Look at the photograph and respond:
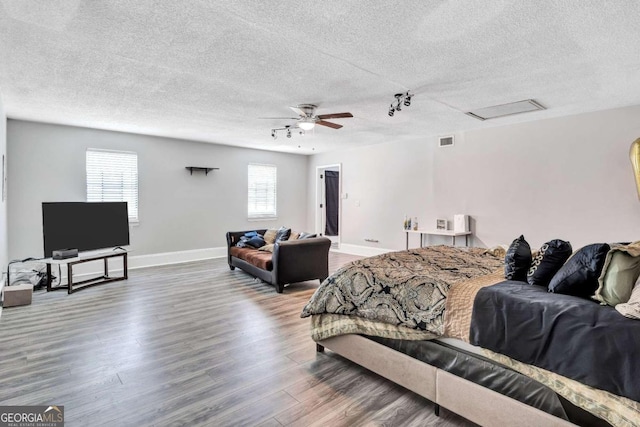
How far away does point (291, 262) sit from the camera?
4574 mm

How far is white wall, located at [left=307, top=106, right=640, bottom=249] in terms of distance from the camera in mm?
4406

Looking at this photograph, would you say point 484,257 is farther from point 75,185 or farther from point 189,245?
point 75,185

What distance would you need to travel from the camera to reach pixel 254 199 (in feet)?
26.5

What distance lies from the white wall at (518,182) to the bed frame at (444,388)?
13.6 feet

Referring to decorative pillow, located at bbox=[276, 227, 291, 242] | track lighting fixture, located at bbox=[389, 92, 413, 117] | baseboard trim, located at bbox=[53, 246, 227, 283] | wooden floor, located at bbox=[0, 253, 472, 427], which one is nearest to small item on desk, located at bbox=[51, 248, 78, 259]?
baseboard trim, located at bbox=[53, 246, 227, 283]

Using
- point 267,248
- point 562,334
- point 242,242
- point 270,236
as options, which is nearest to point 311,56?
point 562,334

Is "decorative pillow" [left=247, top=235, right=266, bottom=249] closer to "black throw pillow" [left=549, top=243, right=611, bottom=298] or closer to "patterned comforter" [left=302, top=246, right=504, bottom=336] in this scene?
"patterned comforter" [left=302, top=246, right=504, bottom=336]

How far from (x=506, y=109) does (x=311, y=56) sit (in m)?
3.11

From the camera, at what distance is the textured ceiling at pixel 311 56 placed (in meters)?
2.19

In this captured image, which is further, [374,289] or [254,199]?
[254,199]

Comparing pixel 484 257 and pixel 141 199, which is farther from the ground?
pixel 141 199

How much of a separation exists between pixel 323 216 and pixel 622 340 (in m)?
7.69

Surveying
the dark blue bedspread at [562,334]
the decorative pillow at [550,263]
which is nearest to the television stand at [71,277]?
the dark blue bedspread at [562,334]

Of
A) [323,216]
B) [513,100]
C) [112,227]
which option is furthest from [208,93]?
Answer: [323,216]
